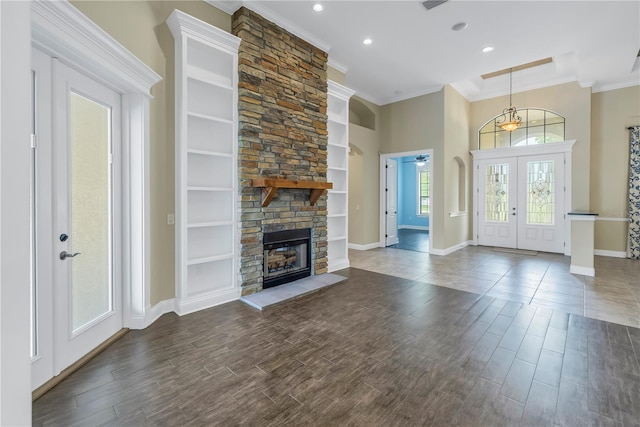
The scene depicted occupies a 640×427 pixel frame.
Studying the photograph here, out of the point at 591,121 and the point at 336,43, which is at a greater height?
the point at 336,43

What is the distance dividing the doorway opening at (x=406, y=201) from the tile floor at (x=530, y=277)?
43.8 inches

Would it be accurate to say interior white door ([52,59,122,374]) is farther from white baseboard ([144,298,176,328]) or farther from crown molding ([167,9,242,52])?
crown molding ([167,9,242,52])

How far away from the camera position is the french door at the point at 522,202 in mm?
6945

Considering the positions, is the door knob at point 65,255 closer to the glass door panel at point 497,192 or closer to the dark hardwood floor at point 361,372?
the dark hardwood floor at point 361,372

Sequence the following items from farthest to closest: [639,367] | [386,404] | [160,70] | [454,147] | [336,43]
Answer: [454,147] < [336,43] < [160,70] < [639,367] < [386,404]

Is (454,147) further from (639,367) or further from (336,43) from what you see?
(639,367)

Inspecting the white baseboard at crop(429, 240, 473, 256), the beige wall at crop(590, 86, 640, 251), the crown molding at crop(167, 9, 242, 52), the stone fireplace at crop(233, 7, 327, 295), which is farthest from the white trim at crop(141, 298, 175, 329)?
the beige wall at crop(590, 86, 640, 251)

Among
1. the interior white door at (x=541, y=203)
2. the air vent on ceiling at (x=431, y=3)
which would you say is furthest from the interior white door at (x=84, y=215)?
the interior white door at (x=541, y=203)

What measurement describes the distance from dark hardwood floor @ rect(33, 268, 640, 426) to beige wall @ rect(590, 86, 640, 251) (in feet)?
16.5

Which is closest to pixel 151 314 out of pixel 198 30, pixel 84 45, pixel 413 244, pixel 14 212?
pixel 84 45

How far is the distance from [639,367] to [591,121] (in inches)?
268

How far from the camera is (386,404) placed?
74.9 inches

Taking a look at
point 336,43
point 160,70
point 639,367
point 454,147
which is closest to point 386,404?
point 639,367

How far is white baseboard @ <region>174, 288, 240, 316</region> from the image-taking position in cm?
336
